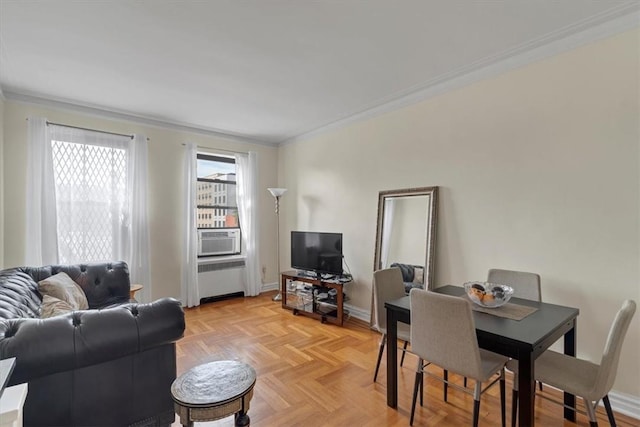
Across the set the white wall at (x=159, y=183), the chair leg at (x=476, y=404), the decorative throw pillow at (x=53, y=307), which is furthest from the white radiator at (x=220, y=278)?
the chair leg at (x=476, y=404)

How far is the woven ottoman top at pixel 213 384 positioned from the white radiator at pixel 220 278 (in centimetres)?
321

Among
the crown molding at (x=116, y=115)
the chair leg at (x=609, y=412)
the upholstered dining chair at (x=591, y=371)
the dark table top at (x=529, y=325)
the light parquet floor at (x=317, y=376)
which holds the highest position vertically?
the crown molding at (x=116, y=115)

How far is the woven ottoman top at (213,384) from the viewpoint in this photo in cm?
144

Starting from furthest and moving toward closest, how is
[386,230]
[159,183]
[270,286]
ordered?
[270,286], [159,183], [386,230]

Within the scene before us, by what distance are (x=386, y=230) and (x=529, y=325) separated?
201cm

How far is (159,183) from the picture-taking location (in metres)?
4.34

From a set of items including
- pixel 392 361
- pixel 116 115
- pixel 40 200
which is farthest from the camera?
pixel 116 115

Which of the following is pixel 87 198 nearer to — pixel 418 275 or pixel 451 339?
pixel 418 275

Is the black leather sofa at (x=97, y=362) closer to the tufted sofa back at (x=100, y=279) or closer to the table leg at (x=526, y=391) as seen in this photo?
the tufted sofa back at (x=100, y=279)

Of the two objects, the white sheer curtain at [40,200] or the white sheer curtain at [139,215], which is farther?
the white sheer curtain at [139,215]

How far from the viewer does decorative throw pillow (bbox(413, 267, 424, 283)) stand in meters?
3.22

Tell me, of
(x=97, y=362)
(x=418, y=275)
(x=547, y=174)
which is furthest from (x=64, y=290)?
(x=547, y=174)

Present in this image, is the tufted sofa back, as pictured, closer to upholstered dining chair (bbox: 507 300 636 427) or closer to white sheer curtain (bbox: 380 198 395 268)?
white sheer curtain (bbox: 380 198 395 268)

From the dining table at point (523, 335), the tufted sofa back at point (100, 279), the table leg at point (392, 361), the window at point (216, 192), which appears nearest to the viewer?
the dining table at point (523, 335)
